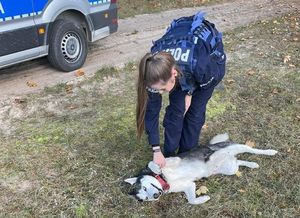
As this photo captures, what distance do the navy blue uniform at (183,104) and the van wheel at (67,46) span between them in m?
2.97

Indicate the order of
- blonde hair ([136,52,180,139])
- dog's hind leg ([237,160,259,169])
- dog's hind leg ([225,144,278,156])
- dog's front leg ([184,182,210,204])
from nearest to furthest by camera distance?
blonde hair ([136,52,180,139]), dog's front leg ([184,182,210,204]), dog's hind leg ([237,160,259,169]), dog's hind leg ([225,144,278,156])

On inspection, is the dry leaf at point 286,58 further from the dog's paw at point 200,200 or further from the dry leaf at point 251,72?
the dog's paw at point 200,200

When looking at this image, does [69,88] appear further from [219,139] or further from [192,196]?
[192,196]

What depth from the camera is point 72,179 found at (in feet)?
12.4

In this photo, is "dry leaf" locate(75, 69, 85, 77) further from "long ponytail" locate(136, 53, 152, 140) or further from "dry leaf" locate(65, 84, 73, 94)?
"long ponytail" locate(136, 53, 152, 140)

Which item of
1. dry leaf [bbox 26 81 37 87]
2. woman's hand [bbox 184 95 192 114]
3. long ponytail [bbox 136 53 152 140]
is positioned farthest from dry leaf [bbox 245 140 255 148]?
dry leaf [bbox 26 81 37 87]

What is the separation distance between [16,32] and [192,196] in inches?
132

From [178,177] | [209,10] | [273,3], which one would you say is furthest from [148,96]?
[273,3]

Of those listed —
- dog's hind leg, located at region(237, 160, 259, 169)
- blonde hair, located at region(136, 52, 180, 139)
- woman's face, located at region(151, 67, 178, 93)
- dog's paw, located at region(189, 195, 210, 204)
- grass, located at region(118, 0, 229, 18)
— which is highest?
blonde hair, located at region(136, 52, 180, 139)

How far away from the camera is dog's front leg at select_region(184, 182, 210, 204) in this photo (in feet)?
11.4

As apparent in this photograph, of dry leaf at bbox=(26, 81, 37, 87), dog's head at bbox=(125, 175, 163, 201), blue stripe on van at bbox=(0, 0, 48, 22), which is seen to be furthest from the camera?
dry leaf at bbox=(26, 81, 37, 87)

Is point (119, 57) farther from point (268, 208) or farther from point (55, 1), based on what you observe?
point (268, 208)

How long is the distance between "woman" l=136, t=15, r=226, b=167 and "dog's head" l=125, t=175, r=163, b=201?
146 mm

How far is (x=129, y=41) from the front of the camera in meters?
8.08
